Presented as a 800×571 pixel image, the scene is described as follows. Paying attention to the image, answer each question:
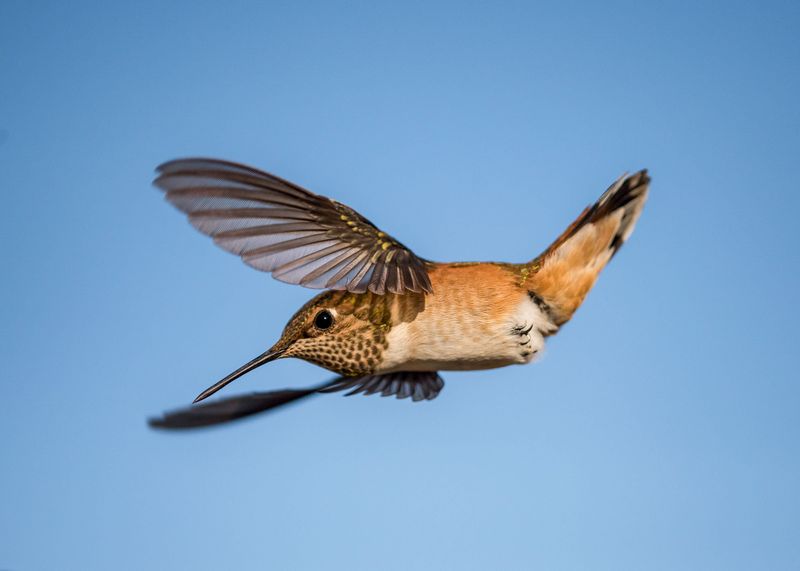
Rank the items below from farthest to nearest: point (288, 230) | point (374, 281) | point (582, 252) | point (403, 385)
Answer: point (403, 385), point (582, 252), point (374, 281), point (288, 230)

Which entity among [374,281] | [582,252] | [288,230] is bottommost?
[374,281]

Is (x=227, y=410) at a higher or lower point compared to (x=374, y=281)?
lower

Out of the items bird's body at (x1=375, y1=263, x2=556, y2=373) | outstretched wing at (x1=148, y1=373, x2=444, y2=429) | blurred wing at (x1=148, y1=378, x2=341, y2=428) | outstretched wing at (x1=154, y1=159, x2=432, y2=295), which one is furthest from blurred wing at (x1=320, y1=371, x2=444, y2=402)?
outstretched wing at (x1=154, y1=159, x2=432, y2=295)

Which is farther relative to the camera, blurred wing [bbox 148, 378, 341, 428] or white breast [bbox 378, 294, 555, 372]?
blurred wing [bbox 148, 378, 341, 428]

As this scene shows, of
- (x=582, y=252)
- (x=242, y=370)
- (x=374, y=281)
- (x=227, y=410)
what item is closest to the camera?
(x=374, y=281)

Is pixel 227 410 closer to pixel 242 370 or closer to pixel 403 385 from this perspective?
pixel 242 370

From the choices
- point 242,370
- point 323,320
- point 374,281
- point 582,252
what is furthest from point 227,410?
point 582,252

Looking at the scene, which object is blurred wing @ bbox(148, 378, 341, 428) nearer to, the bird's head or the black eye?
the bird's head

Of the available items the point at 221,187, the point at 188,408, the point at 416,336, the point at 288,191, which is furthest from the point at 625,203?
the point at 188,408

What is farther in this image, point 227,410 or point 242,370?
point 227,410
